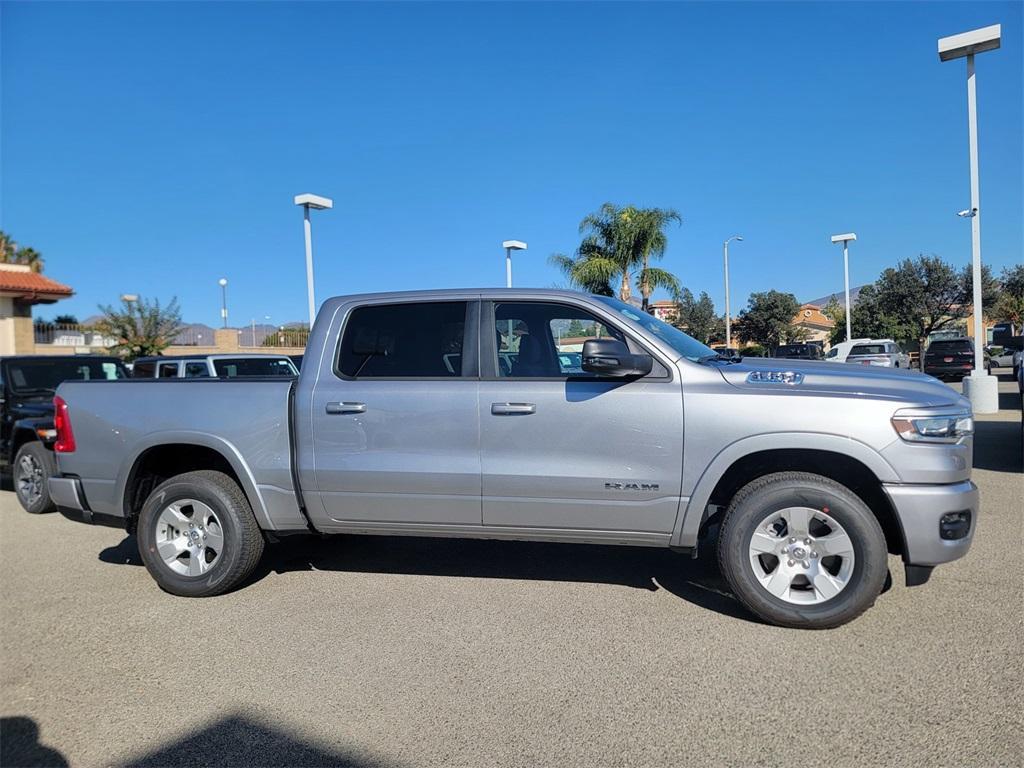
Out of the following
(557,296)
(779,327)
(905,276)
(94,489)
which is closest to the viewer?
(557,296)

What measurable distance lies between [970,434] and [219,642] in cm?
430

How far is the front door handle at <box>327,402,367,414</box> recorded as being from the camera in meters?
4.41

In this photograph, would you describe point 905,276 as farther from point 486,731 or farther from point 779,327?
point 486,731

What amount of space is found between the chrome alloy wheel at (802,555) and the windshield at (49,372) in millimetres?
7582

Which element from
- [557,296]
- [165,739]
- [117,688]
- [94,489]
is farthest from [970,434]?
[94,489]

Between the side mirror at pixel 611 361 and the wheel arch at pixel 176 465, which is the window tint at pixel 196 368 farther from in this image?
the side mirror at pixel 611 361

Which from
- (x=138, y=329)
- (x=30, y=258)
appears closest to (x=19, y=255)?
(x=30, y=258)

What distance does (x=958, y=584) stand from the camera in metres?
4.50

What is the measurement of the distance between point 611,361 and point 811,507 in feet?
4.38

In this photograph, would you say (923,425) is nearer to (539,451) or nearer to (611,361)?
(611,361)

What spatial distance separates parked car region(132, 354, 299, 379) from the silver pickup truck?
18.9 ft

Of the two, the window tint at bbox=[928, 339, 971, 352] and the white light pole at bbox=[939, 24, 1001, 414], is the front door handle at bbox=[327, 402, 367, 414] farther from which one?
the window tint at bbox=[928, 339, 971, 352]

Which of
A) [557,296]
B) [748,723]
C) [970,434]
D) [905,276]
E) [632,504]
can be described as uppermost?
[905,276]

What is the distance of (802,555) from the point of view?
3.87 metres
